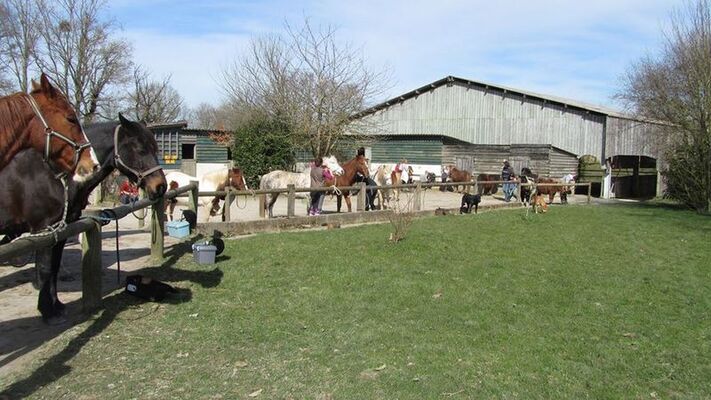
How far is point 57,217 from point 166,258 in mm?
3775

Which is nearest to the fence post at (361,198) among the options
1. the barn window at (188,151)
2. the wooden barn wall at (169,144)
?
the wooden barn wall at (169,144)

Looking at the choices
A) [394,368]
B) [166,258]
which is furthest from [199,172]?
[394,368]

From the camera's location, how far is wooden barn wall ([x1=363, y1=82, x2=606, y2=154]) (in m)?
33.4

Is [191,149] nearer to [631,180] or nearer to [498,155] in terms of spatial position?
[498,155]

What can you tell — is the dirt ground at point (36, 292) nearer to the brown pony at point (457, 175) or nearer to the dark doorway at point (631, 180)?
the brown pony at point (457, 175)

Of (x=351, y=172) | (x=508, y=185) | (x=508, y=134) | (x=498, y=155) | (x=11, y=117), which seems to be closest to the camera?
(x=11, y=117)

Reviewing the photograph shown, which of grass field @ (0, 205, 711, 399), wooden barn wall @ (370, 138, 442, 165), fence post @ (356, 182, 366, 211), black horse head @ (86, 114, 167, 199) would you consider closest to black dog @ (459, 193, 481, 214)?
fence post @ (356, 182, 366, 211)

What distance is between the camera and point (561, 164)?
32.8 m

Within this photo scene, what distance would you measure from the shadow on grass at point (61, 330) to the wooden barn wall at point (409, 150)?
1155 inches

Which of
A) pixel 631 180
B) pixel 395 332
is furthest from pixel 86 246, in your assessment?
pixel 631 180

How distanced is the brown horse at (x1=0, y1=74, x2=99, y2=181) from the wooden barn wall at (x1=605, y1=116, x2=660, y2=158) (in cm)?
3135

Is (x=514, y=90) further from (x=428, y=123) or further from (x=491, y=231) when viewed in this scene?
(x=491, y=231)

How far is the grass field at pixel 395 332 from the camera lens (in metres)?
4.12

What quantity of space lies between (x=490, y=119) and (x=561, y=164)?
6296mm
